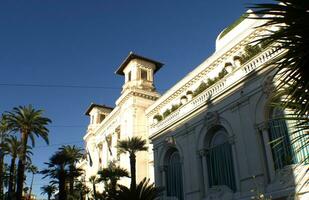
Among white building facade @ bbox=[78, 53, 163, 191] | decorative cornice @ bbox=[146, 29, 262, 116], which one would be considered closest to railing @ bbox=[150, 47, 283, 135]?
decorative cornice @ bbox=[146, 29, 262, 116]

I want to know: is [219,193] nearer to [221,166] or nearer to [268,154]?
[221,166]

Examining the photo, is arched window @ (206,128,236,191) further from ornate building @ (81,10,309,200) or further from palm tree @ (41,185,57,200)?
palm tree @ (41,185,57,200)

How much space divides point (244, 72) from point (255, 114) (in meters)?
2.88

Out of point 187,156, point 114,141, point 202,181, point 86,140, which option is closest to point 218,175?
point 202,181

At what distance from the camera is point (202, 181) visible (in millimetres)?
22984

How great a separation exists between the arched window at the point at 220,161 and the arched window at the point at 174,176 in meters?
3.36

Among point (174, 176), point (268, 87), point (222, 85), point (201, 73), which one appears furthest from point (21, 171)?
point (268, 87)

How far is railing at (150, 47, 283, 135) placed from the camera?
64.7 ft

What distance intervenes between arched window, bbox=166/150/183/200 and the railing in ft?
8.16

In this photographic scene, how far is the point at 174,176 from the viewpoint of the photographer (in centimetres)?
2612

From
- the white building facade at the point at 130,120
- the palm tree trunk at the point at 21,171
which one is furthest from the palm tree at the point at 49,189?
the palm tree trunk at the point at 21,171

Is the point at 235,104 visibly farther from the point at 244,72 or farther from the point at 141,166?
the point at 141,166

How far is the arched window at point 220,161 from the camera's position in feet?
70.0

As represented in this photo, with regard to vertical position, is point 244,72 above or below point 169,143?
above
